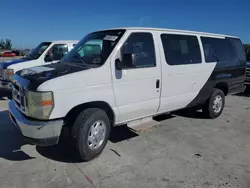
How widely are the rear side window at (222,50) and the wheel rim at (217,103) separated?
1007 millimetres

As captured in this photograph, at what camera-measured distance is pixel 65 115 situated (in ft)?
10.8

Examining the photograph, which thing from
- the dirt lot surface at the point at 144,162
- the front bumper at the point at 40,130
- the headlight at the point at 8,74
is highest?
the headlight at the point at 8,74

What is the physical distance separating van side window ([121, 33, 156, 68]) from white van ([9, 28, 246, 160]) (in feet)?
0.06

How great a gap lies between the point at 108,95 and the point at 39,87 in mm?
1091

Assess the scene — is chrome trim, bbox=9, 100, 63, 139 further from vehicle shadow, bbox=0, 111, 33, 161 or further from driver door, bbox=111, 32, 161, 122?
driver door, bbox=111, 32, 161, 122

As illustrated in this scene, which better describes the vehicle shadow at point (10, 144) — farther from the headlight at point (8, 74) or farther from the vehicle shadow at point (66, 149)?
the headlight at point (8, 74)

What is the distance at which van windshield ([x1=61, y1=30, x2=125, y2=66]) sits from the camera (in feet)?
12.4

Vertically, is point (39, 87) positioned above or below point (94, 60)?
below

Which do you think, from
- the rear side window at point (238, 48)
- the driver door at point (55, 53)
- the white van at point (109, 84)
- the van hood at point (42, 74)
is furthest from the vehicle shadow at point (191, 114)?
the driver door at point (55, 53)

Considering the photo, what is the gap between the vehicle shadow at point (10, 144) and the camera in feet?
12.5

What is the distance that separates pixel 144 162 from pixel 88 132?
105 cm

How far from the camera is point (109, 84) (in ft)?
12.0

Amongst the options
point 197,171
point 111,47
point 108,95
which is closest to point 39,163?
point 108,95

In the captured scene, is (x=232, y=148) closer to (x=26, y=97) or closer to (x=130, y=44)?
(x=130, y=44)
